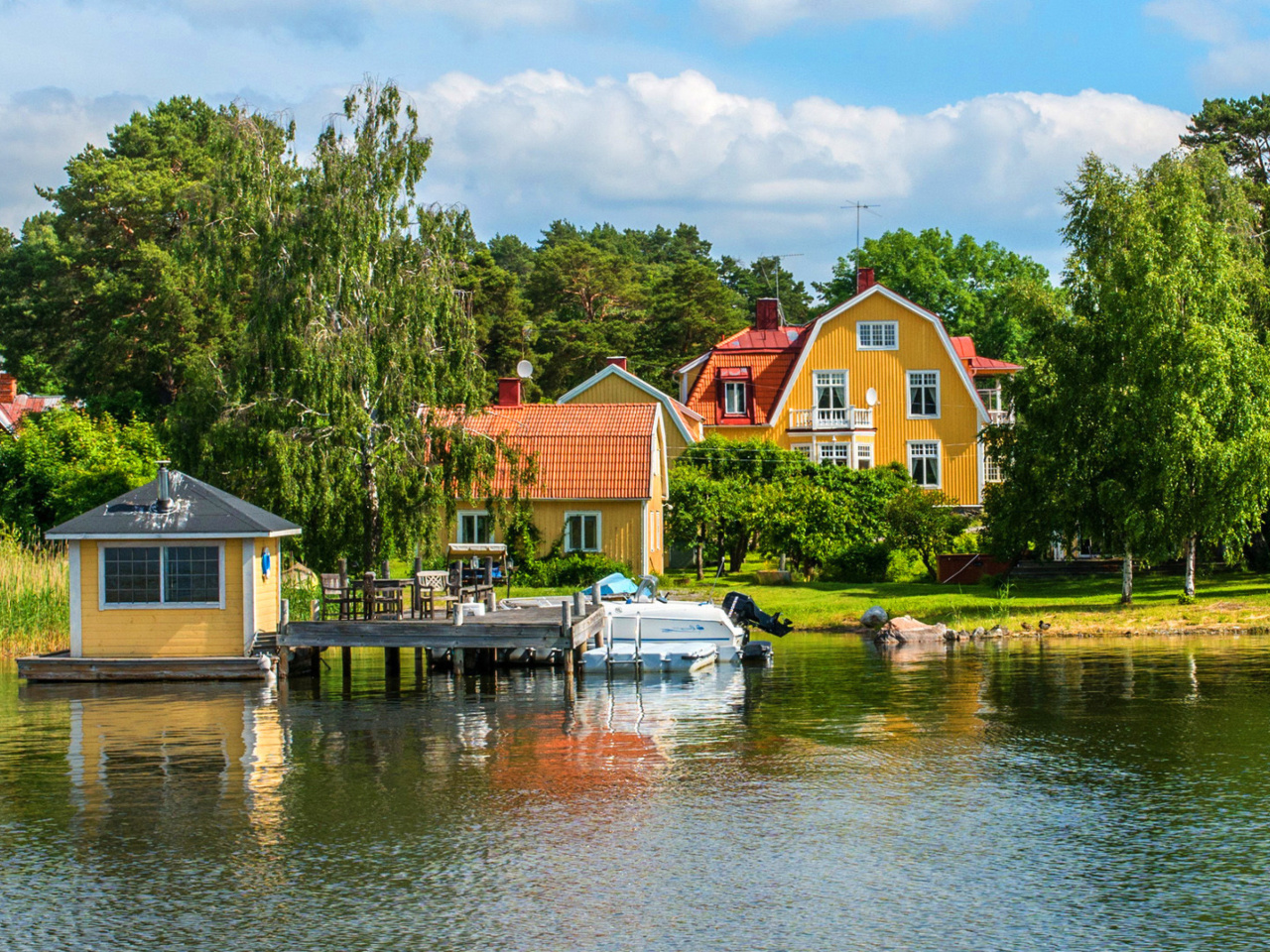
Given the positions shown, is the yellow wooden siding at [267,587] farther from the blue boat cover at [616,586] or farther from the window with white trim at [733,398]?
the window with white trim at [733,398]

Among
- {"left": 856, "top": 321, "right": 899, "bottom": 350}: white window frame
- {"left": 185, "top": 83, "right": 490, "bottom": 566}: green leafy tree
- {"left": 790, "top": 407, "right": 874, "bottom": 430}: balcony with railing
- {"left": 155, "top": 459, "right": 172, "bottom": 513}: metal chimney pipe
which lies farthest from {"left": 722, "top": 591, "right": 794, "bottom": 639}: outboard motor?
{"left": 856, "top": 321, "right": 899, "bottom": 350}: white window frame

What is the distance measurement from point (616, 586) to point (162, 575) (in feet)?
43.5

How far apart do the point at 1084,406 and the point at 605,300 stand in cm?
5686

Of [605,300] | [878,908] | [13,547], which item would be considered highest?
[605,300]

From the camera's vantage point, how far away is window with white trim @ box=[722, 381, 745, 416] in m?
63.8

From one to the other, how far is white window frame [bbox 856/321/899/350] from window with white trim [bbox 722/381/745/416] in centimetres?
567

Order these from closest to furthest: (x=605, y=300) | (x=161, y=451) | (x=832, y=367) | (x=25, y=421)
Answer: (x=161, y=451) → (x=25, y=421) → (x=832, y=367) → (x=605, y=300)

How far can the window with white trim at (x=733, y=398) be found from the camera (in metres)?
63.8

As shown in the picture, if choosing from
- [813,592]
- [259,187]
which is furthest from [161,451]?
[813,592]

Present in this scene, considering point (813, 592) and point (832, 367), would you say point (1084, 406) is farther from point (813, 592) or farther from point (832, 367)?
point (832, 367)

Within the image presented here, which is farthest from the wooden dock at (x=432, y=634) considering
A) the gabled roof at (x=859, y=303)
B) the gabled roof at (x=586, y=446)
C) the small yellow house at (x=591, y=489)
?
the gabled roof at (x=859, y=303)

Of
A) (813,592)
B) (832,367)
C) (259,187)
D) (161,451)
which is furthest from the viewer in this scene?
(832,367)

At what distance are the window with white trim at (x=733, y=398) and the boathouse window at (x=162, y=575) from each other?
35741 mm

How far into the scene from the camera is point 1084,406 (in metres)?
40.0
